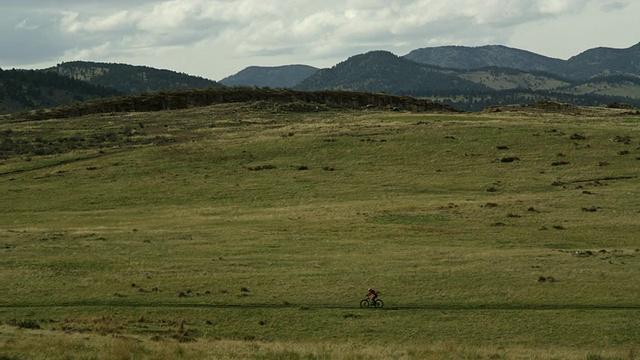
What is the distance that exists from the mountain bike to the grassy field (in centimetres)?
36

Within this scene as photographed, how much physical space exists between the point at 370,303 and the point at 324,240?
13.3 meters

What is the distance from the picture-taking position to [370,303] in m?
32.8

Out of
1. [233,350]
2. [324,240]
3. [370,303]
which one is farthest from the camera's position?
[324,240]

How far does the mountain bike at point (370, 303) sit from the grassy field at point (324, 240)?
0.36m

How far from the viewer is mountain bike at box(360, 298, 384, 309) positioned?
107 feet

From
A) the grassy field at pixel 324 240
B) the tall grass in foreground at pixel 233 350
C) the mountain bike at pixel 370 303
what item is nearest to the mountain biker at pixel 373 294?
the mountain bike at pixel 370 303

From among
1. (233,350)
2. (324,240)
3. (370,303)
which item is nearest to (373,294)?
(370,303)

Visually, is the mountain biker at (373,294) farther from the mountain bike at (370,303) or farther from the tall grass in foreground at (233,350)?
the tall grass in foreground at (233,350)

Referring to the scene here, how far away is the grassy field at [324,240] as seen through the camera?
29.0 metres

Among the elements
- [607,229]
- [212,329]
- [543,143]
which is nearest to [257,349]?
[212,329]

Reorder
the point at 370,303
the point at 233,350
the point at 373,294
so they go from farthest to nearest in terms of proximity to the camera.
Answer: the point at 370,303
the point at 373,294
the point at 233,350

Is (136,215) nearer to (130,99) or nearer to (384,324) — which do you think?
(384,324)

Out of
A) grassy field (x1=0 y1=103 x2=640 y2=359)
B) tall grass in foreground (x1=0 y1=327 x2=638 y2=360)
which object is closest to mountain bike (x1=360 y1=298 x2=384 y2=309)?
grassy field (x1=0 y1=103 x2=640 y2=359)

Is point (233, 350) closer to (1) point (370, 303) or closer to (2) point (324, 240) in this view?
(1) point (370, 303)
